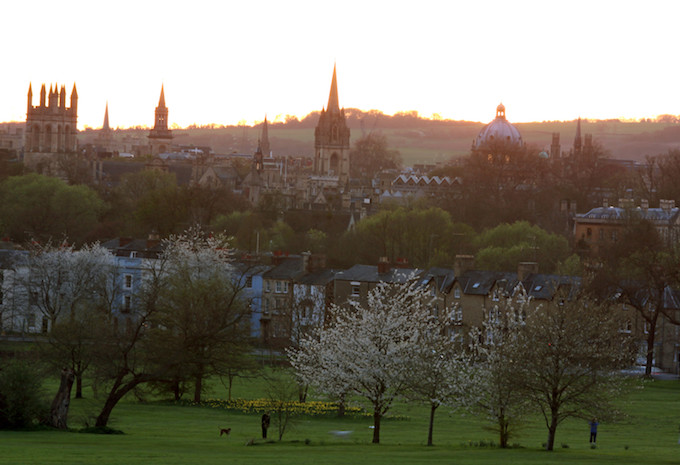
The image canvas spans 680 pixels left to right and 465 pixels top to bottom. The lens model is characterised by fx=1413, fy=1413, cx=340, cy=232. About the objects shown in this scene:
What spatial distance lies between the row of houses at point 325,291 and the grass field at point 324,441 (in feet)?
45.5

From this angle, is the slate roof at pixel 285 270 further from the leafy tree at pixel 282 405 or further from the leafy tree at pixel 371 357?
the leafy tree at pixel 371 357

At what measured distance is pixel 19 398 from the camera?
136 ft

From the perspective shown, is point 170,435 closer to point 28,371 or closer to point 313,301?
point 28,371

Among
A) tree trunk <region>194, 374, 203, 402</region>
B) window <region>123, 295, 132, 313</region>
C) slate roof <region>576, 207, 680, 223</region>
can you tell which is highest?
slate roof <region>576, 207, 680, 223</region>

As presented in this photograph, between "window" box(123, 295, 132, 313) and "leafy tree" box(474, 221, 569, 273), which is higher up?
"leafy tree" box(474, 221, 569, 273)

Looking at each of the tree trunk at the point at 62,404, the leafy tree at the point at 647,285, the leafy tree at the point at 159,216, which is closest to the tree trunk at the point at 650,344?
the leafy tree at the point at 647,285

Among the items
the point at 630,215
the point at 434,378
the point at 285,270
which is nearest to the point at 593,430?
the point at 434,378

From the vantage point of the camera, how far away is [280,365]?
67250 millimetres

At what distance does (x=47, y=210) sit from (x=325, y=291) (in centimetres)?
5674

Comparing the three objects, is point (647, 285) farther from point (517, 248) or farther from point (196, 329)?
point (196, 329)

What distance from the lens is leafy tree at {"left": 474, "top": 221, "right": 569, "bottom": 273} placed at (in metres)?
91.2

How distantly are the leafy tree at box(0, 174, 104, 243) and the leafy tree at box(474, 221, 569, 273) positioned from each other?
35749 millimetres

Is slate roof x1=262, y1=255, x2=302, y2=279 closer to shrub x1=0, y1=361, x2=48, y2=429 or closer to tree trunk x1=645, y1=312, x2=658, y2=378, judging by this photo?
tree trunk x1=645, y1=312, x2=658, y2=378

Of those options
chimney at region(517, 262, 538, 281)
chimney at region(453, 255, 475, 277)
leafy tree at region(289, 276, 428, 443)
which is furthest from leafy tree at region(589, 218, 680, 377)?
leafy tree at region(289, 276, 428, 443)
